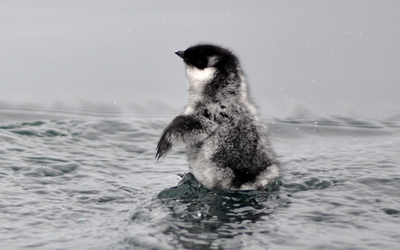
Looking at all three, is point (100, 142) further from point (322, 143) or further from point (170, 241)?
point (170, 241)

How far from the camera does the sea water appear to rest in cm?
421

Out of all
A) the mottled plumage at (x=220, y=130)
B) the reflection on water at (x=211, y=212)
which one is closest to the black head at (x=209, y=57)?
the mottled plumage at (x=220, y=130)

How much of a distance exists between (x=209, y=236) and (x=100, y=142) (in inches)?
171

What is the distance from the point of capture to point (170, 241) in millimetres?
4047

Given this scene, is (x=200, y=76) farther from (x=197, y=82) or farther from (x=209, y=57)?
(x=209, y=57)

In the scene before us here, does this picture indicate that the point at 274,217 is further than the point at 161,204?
No

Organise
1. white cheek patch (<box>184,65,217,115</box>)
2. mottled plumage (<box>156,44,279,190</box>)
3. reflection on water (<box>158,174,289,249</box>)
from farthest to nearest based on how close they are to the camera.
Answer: white cheek patch (<box>184,65,217,115</box>) → mottled plumage (<box>156,44,279,190</box>) → reflection on water (<box>158,174,289,249</box>)

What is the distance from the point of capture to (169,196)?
5430 millimetres

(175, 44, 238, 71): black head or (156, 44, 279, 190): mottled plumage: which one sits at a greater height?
(175, 44, 238, 71): black head

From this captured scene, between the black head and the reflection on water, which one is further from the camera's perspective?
the black head

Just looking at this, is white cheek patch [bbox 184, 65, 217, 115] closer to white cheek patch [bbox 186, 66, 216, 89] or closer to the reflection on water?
white cheek patch [bbox 186, 66, 216, 89]

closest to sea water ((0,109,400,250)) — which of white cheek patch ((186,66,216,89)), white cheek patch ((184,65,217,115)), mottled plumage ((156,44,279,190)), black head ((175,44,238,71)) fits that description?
mottled plumage ((156,44,279,190))

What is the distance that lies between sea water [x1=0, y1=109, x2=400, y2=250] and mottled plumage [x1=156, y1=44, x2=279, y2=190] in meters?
0.18

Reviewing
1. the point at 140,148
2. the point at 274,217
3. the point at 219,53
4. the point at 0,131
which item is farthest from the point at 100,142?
the point at 274,217
